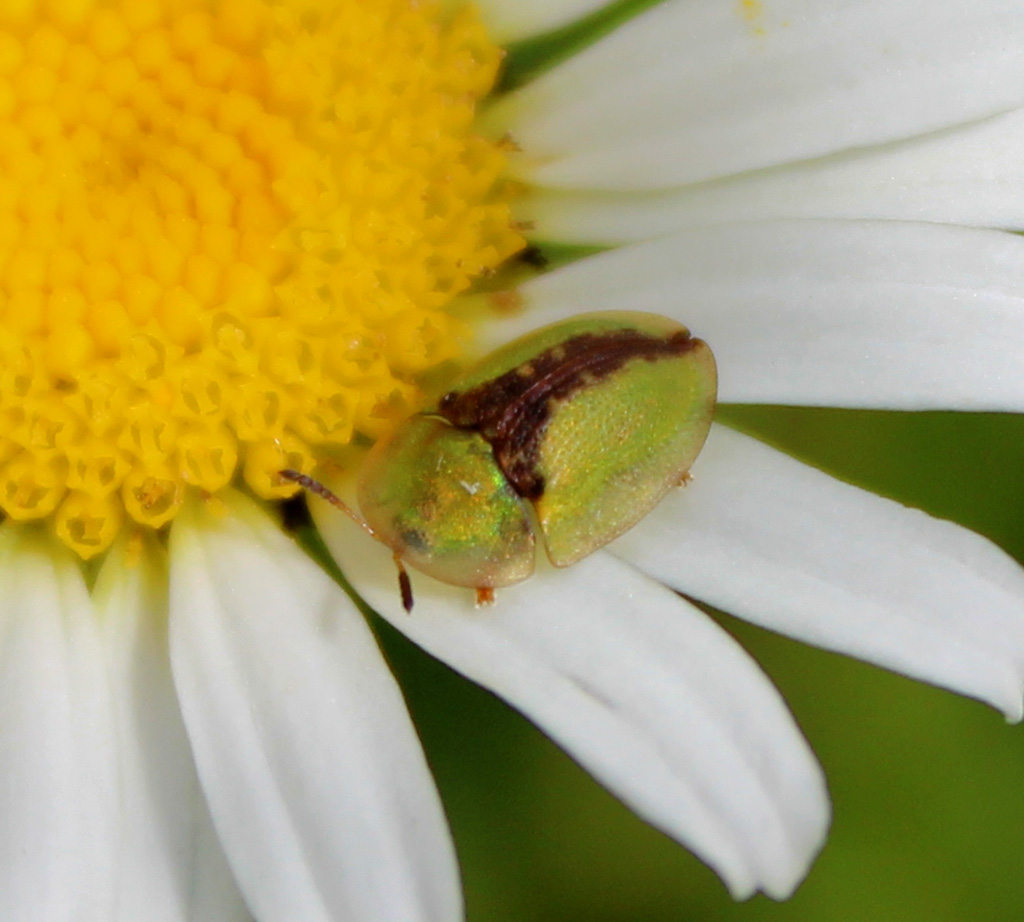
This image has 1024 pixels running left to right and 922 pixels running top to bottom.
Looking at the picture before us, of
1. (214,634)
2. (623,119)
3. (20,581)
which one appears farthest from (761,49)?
(20,581)

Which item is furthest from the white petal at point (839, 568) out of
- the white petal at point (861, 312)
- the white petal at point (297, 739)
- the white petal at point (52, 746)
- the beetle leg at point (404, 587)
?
the white petal at point (52, 746)

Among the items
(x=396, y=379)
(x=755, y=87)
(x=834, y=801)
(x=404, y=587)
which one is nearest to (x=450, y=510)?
(x=404, y=587)

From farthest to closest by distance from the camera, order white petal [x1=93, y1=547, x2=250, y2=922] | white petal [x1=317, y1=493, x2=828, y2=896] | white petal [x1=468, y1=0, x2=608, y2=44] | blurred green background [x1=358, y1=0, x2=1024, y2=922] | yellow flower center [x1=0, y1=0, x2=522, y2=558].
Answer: blurred green background [x1=358, y1=0, x2=1024, y2=922] < white petal [x1=468, y1=0, x2=608, y2=44] < yellow flower center [x1=0, y1=0, x2=522, y2=558] < white petal [x1=93, y1=547, x2=250, y2=922] < white petal [x1=317, y1=493, x2=828, y2=896]

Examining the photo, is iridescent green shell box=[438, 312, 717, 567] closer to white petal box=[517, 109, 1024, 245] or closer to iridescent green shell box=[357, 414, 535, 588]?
iridescent green shell box=[357, 414, 535, 588]

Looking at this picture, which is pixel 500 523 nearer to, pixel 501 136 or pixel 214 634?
pixel 214 634

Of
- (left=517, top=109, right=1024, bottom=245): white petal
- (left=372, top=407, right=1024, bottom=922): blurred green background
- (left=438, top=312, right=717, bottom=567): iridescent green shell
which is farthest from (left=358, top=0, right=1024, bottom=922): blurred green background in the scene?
(left=438, top=312, right=717, bottom=567): iridescent green shell

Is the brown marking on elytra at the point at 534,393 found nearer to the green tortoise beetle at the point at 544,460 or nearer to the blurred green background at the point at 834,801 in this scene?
the green tortoise beetle at the point at 544,460
